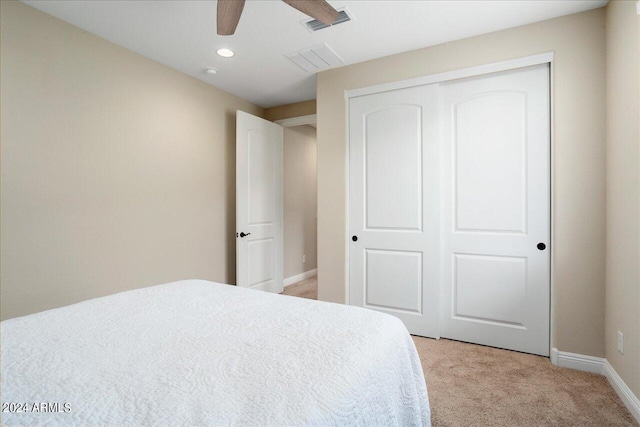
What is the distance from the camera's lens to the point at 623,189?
1844 mm

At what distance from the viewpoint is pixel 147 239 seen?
286cm

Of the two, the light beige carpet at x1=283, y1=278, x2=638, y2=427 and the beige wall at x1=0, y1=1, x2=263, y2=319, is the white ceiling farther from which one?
the light beige carpet at x1=283, y1=278, x2=638, y2=427

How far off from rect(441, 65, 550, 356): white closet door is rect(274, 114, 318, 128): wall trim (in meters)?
1.84

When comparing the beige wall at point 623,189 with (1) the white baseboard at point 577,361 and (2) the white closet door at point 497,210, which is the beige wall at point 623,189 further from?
(2) the white closet door at point 497,210

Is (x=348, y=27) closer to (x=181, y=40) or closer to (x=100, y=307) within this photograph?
(x=181, y=40)

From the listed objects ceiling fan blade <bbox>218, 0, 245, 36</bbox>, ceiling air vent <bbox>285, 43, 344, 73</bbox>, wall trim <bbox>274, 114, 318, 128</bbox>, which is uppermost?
ceiling air vent <bbox>285, 43, 344, 73</bbox>

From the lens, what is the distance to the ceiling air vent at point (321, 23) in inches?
86.7

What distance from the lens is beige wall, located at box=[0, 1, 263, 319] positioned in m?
2.06

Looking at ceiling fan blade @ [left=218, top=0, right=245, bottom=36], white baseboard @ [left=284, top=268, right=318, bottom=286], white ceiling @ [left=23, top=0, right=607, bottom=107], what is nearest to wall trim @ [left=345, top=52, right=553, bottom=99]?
white ceiling @ [left=23, top=0, right=607, bottom=107]

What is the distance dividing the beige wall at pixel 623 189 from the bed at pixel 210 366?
57.1 inches

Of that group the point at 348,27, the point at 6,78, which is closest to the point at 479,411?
the point at 348,27

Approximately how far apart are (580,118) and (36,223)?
3797mm

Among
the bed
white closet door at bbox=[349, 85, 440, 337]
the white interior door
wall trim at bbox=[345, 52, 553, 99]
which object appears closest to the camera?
the bed

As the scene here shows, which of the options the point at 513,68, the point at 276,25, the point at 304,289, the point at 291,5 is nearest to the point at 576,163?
the point at 513,68
